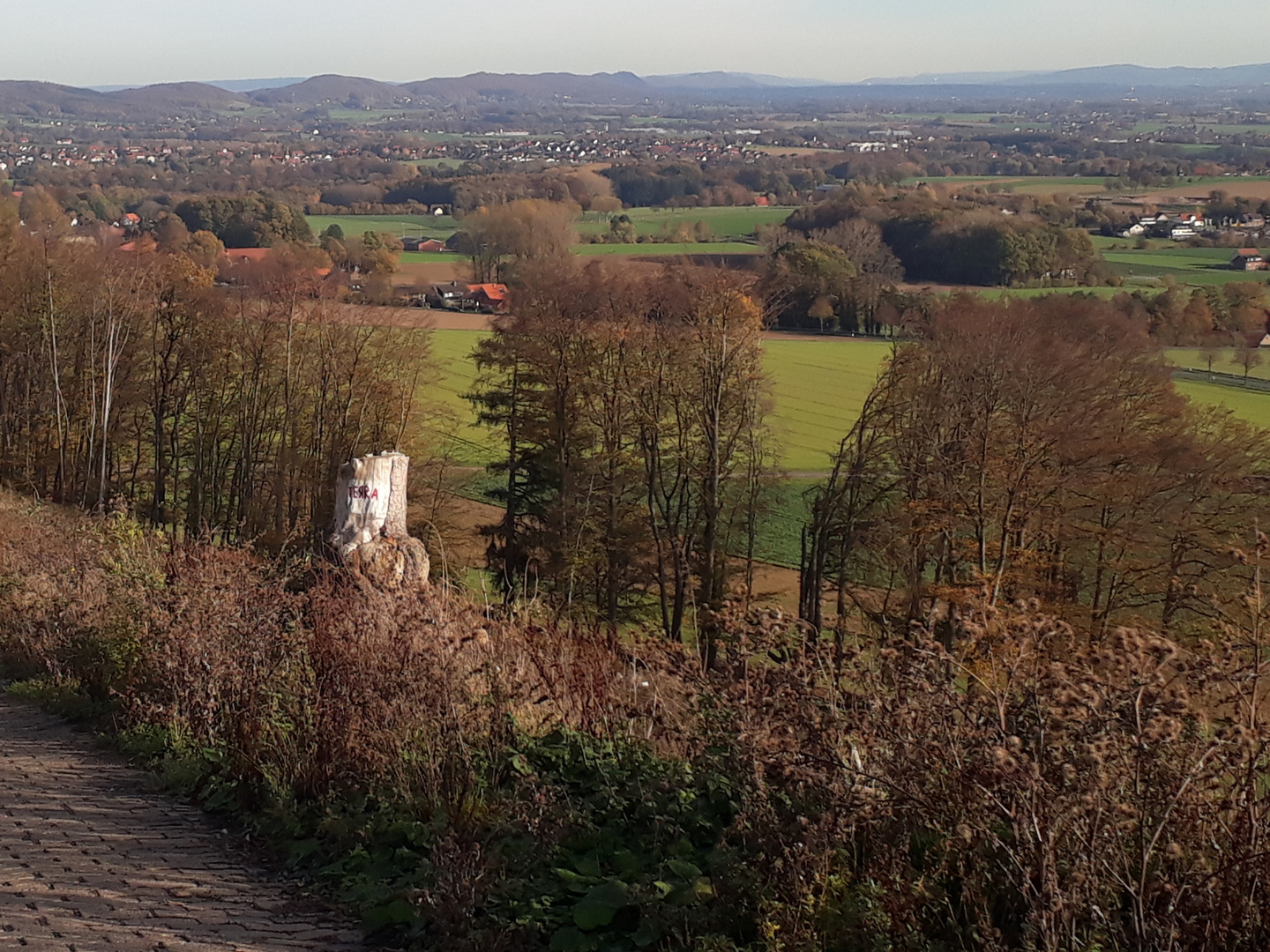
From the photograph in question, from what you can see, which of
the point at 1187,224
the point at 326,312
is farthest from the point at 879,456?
the point at 1187,224

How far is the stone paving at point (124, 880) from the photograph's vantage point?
5.51 metres

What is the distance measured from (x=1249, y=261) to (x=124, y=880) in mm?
82441

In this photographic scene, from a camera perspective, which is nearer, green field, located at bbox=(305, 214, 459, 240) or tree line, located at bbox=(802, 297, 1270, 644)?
tree line, located at bbox=(802, 297, 1270, 644)

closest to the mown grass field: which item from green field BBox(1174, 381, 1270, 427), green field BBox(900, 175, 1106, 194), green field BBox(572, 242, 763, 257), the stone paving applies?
green field BBox(1174, 381, 1270, 427)

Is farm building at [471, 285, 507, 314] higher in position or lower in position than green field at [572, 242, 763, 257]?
lower

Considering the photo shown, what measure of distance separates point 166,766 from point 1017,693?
5169 millimetres

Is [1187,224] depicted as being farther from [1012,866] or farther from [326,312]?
[1012,866]

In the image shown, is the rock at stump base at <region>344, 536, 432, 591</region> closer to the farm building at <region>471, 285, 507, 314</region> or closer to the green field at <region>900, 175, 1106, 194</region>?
the farm building at <region>471, 285, 507, 314</region>

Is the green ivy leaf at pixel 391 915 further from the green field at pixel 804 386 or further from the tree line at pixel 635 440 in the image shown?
the green field at pixel 804 386

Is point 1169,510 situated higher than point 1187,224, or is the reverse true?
point 1187,224

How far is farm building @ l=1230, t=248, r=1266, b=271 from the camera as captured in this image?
75125mm

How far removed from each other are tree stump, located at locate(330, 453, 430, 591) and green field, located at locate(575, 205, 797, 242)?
81.1 meters

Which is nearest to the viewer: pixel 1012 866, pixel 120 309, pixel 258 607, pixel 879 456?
pixel 1012 866

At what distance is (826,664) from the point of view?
620 cm
